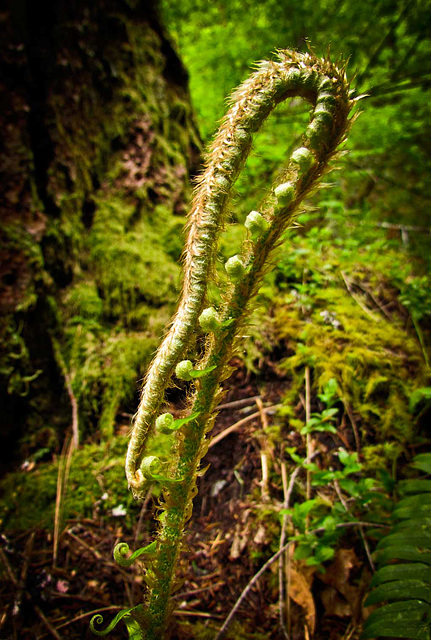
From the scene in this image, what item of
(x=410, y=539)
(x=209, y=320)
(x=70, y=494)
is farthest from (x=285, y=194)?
(x=70, y=494)

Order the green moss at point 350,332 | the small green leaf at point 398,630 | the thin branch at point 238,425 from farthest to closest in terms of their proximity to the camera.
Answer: the thin branch at point 238,425, the green moss at point 350,332, the small green leaf at point 398,630

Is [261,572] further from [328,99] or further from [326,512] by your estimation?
[328,99]

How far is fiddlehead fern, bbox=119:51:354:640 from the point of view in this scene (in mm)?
843

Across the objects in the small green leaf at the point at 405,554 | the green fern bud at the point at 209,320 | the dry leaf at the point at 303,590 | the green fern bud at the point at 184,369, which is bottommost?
the dry leaf at the point at 303,590

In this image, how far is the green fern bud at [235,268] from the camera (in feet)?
2.74

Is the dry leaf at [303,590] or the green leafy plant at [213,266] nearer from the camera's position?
the green leafy plant at [213,266]

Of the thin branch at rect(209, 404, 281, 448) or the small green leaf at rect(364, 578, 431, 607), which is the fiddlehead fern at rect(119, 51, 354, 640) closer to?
the small green leaf at rect(364, 578, 431, 607)

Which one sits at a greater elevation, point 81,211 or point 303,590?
point 81,211

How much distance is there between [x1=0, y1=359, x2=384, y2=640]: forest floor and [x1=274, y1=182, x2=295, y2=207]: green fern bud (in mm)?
843

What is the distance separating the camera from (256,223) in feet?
2.77

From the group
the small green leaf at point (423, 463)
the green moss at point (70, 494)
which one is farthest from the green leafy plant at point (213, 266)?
the small green leaf at point (423, 463)

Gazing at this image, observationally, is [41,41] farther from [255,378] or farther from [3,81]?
[255,378]

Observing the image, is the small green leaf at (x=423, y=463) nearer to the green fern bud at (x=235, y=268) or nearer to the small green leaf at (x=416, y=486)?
the small green leaf at (x=416, y=486)

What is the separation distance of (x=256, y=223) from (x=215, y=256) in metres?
0.13
